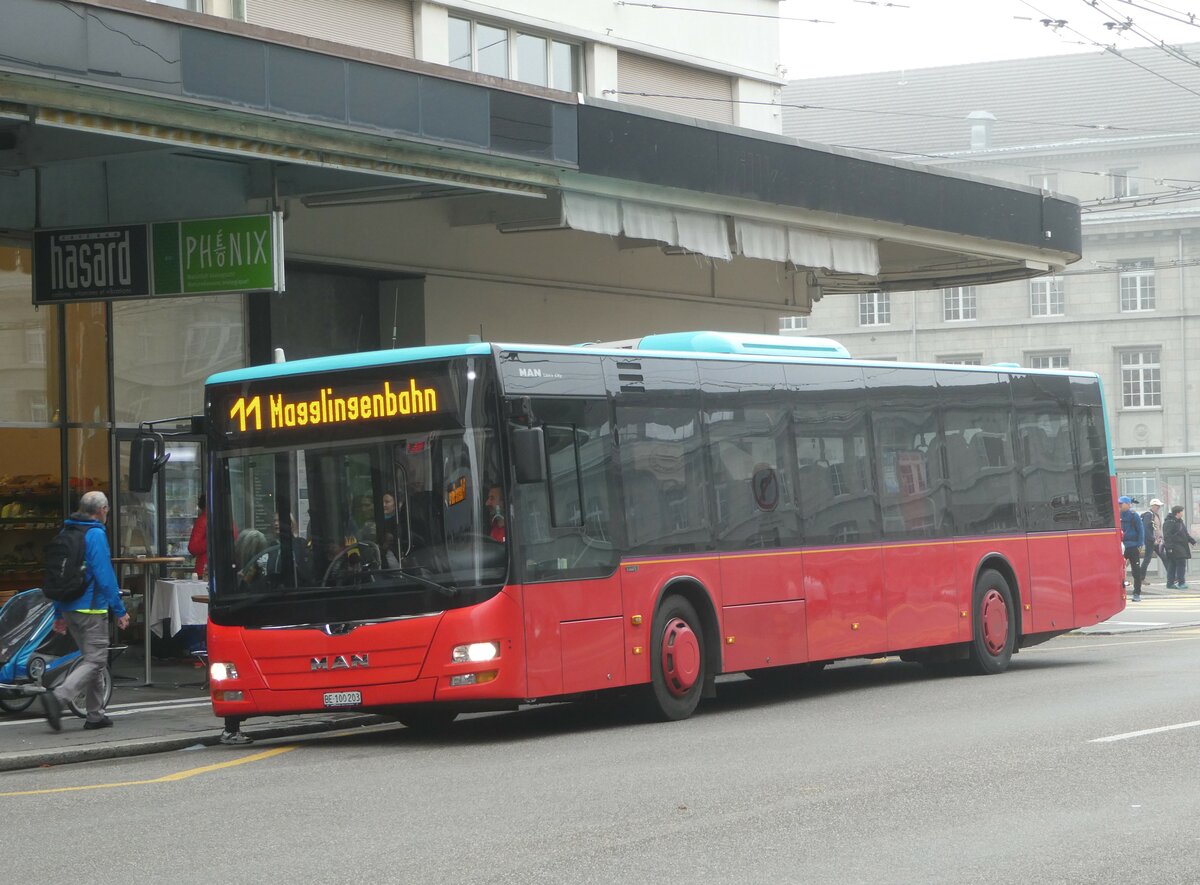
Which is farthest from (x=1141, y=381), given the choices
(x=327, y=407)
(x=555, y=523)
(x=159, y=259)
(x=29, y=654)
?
(x=327, y=407)

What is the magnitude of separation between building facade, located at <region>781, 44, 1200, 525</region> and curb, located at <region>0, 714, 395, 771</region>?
57254 mm

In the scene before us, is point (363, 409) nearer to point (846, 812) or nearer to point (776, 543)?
point (776, 543)

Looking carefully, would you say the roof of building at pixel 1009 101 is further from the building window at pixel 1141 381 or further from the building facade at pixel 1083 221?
the building window at pixel 1141 381

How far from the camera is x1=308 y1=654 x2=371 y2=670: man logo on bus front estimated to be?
11781 mm

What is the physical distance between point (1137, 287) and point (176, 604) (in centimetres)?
6142

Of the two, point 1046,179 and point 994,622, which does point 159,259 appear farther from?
point 1046,179

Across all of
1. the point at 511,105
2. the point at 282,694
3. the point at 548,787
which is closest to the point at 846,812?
the point at 548,787

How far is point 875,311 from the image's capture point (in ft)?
256

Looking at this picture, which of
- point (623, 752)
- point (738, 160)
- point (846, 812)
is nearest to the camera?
point (846, 812)

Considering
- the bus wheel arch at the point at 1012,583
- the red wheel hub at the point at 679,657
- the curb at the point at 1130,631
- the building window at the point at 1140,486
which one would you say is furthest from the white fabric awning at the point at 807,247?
the building window at the point at 1140,486

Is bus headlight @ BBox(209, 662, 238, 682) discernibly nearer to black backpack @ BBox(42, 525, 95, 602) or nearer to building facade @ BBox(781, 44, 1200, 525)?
black backpack @ BBox(42, 525, 95, 602)

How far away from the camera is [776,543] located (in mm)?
14367

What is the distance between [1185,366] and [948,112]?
55.4ft

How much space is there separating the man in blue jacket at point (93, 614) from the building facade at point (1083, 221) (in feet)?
190
